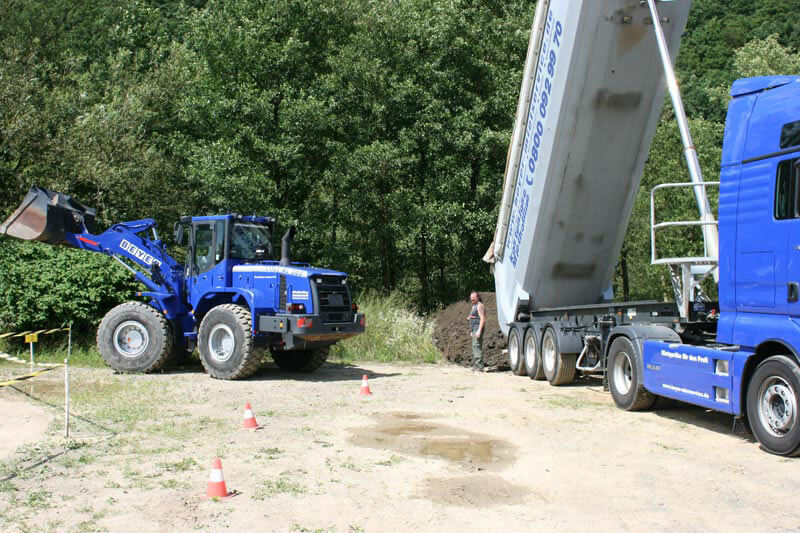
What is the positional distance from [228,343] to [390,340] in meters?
6.01

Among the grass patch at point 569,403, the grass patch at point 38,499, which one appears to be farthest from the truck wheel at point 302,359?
the grass patch at point 38,499

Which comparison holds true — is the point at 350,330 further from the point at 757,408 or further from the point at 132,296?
the point at 757,408

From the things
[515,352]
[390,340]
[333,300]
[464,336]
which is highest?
[333,300]

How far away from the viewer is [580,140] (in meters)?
11.9

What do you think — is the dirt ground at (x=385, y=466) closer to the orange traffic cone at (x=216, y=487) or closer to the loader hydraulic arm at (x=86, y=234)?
the orange traffic cone at (x=216, y=487)

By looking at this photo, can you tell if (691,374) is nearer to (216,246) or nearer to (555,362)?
(555,362)

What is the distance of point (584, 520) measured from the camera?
584 centimetres

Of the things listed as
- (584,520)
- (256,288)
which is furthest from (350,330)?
(584,520)

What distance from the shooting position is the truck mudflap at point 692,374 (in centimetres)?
861

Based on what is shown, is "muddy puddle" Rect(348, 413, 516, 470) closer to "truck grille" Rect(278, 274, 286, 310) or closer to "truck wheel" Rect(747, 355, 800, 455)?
"truck wheel" Rect(747, 355, 800, 455)

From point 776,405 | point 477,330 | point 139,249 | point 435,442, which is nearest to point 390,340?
point 477,330

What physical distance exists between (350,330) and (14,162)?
11.4 metres

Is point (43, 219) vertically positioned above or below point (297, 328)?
above

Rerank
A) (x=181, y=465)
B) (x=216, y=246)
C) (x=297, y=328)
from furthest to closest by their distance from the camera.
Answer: (x=216, y=246) → (x=297, y=328) → (x=181, y=465)
